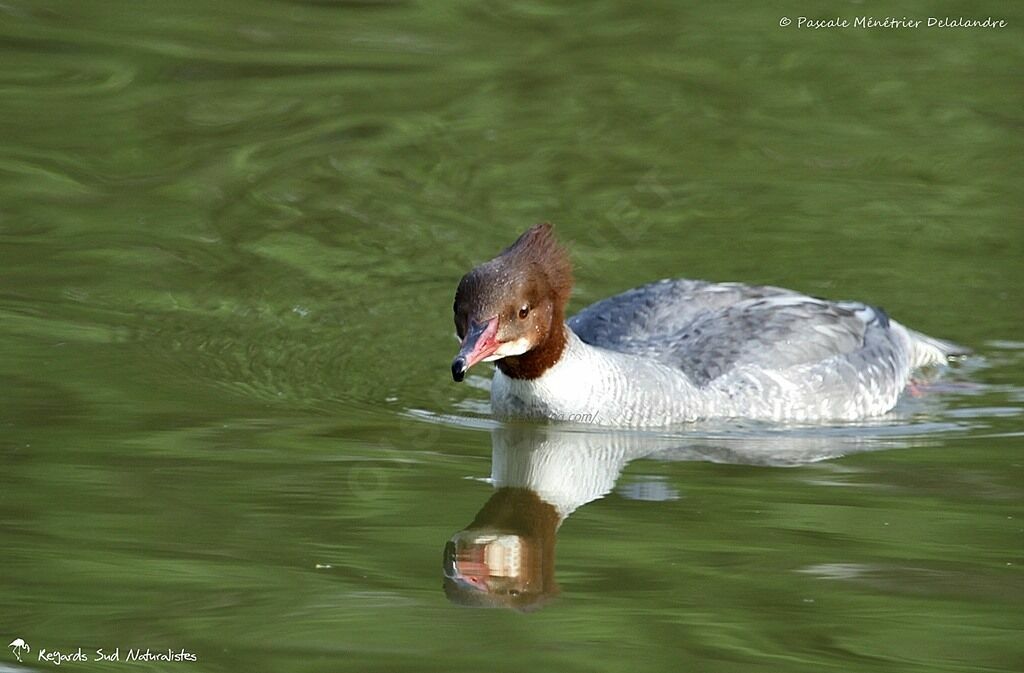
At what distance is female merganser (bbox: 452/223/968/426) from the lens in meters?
10.4

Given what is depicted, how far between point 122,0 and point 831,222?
7322mm

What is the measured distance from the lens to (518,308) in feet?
33.8

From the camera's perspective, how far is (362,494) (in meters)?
9.23

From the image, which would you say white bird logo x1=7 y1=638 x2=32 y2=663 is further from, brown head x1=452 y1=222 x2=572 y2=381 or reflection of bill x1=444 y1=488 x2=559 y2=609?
brown head x1=452 y1=222 x2=572 y2=381

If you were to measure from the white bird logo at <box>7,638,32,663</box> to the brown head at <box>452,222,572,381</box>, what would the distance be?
9.75ft

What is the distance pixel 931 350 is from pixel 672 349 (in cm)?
220

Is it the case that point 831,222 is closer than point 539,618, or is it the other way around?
point 539,618

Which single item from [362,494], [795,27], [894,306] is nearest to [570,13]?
[795,27]

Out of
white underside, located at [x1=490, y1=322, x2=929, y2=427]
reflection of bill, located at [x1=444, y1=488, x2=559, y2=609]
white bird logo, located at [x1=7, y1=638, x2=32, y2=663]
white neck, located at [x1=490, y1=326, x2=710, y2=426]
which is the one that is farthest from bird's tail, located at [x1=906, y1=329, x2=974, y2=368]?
white bird logo, located at [x1=7, y1=638, x2=32, y2=663]

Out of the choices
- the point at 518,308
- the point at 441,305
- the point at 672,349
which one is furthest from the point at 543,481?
the point at 441,305

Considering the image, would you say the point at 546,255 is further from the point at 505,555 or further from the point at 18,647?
the point at 18,647

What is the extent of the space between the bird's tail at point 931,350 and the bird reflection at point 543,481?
6.62ft

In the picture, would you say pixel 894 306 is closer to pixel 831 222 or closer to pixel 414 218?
pixel 831 222

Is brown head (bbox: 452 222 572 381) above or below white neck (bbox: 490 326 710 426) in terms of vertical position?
above
